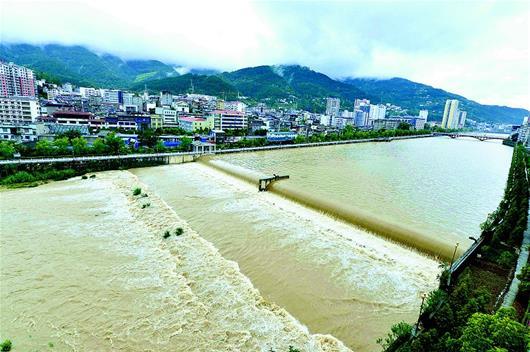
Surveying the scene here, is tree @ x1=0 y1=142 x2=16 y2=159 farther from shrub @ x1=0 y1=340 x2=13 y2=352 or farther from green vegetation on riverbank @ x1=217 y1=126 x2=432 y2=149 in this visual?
shrub @ x1=0 y1=340 x2=13 y2=352

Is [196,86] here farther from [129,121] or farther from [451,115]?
[451,115]

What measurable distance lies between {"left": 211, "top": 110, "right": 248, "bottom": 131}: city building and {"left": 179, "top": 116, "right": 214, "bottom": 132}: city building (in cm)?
150

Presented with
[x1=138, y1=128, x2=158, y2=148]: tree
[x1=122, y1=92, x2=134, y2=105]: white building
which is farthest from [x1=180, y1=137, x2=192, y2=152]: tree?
[x1=122, y1=92, x2=134, y2=105]: white building

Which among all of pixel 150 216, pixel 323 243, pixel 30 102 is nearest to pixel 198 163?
pixel 150 216

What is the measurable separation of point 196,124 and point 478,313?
5737 centimetres

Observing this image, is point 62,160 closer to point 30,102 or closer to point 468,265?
point 30,102

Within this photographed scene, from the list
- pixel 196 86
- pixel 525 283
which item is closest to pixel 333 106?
pixel 196 86

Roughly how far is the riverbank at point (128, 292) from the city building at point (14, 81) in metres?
73.5

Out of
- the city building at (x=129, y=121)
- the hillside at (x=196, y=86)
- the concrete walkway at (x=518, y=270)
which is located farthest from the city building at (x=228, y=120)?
the hillside at (x=196, y=86)

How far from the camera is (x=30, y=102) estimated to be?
45562 millimetres

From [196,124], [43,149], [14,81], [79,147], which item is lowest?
[43,149]

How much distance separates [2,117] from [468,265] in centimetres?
6100

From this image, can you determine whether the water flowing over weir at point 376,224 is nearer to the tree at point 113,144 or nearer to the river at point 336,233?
the river at point 336,233

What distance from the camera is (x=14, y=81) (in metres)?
68.2
